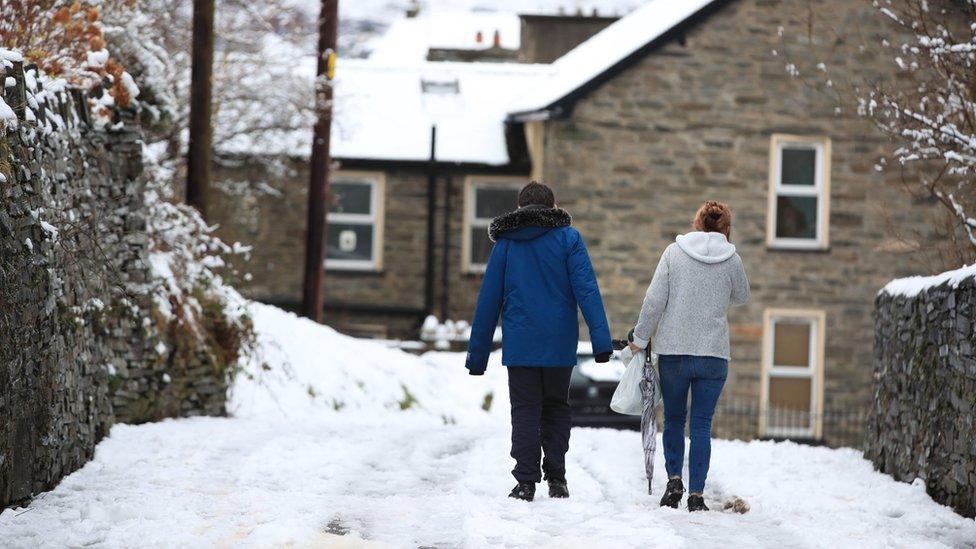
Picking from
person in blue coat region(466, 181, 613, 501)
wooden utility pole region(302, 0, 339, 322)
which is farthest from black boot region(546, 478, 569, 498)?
wooden utility pole region(302, 0, 339, 322)

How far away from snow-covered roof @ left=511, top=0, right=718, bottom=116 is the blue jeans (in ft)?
43.3

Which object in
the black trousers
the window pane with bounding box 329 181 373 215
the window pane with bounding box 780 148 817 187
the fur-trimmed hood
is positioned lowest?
the black trousers

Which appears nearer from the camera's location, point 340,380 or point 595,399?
point 340,380

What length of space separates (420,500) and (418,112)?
1789cm

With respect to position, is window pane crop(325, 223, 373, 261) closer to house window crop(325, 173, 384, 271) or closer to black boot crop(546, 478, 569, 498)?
house window crop(325, 173, 384, 271)

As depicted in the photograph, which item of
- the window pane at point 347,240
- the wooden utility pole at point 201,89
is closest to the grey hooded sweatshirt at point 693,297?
the wooden utility pole at point 201,89

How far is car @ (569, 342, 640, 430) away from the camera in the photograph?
17.0m

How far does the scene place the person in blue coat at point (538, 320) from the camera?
771 cm

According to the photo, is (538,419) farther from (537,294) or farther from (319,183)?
(319,183)

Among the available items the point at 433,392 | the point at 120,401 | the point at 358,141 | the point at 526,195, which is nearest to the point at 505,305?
the point at 526,195

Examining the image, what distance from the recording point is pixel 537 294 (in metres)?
7.78

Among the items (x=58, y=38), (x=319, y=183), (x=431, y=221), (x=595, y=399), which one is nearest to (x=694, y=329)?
(x=58, y=38)

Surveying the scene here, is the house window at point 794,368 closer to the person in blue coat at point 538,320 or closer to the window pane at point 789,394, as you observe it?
the window pane at point 789,394


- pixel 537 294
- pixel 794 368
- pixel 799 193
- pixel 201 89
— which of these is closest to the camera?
pixel 537 294
